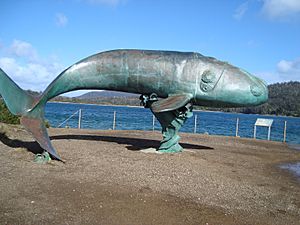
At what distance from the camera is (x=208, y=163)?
34.8 feet

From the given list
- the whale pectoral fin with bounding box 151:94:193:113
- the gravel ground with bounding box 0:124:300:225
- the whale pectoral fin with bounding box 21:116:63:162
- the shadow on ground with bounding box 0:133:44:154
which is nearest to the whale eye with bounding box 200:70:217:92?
the whale pectoral fin with bounding box 151:94:193:113

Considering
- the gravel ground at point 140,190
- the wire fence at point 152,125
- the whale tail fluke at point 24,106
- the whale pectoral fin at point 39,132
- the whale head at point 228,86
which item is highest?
the whale head at point 228,86

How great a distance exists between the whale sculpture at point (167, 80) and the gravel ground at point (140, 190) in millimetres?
1875

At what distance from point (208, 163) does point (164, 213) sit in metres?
5.04

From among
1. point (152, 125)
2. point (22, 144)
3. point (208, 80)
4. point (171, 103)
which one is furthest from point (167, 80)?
point (152, 125)

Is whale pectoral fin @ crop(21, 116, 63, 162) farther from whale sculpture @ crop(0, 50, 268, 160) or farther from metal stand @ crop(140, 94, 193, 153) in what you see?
metal stand @ crop(140, 94, 193, 153)

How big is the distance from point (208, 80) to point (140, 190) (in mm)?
4297

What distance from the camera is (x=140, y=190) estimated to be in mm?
7094

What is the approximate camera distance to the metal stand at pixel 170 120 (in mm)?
10539

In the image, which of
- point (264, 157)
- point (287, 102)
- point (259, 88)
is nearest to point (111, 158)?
point (259, 88)

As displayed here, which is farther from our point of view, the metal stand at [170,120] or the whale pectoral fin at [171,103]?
the metal stand at [170,120]

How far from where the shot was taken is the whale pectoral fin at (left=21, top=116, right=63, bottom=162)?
8852 mm

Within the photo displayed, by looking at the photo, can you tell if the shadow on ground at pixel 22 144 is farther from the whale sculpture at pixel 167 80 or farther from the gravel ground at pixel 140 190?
the whale sculpture at pixel 167 80

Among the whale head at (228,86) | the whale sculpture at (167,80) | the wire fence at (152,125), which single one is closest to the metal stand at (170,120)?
the whale sculpture at (167,80)
